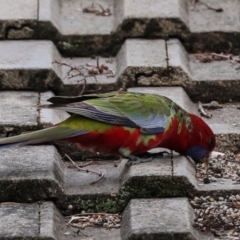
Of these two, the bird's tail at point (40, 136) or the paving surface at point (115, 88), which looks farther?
the bird's tail at point (40, 136)

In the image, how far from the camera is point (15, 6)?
16.1 feet

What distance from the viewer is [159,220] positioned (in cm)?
340

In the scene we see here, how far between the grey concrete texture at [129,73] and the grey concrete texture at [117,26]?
10 centimetres

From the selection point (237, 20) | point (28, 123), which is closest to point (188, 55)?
point (237, 20)

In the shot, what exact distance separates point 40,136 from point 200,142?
0.83 meters

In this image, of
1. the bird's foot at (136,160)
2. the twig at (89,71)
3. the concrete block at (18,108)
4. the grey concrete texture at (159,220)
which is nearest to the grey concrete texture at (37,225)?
the grey concrete texture at (159,220)

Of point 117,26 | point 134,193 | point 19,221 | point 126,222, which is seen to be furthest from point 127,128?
point 19,221

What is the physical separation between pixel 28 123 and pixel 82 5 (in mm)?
1335

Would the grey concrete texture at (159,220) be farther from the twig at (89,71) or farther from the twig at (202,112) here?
the twig at (89,71)

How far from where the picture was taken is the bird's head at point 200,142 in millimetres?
4238

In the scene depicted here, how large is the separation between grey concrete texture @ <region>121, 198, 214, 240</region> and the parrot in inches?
23.5

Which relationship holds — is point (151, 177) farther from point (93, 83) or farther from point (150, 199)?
point (93, 83)

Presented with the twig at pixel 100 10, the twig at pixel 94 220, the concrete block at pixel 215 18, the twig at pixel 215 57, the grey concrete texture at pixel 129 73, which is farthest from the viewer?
the twig at pixel 100 10

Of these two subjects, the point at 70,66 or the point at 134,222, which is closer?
the point at 134,222
